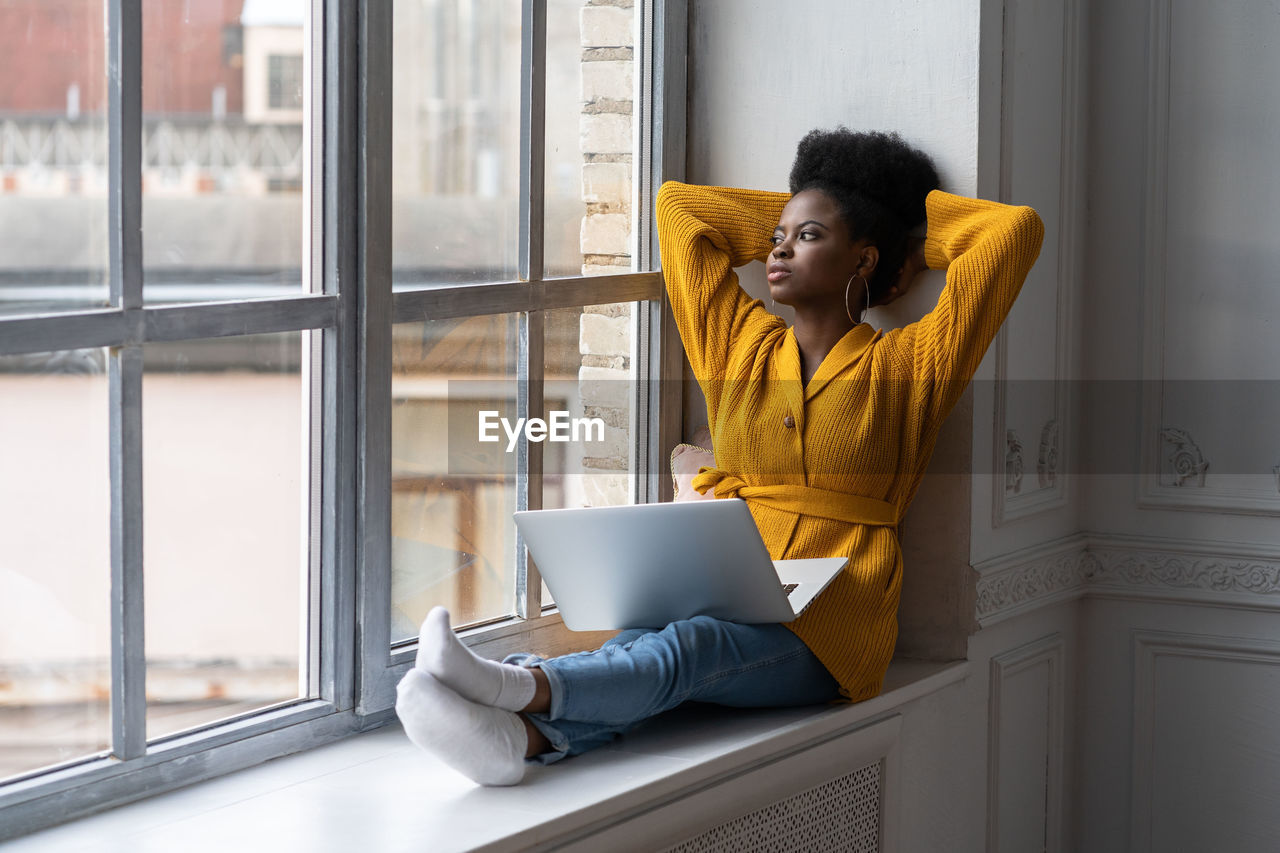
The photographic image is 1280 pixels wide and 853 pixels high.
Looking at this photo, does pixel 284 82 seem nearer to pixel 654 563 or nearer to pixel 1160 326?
pixel 654 563

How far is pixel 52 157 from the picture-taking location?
138 centimetres

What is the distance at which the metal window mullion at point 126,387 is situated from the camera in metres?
1.42

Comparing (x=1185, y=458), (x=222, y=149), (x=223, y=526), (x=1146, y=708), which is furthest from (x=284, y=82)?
(x=1146, y=708)

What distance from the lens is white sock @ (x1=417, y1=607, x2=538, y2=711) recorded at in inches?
56.8

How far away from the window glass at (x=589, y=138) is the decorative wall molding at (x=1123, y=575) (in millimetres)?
819

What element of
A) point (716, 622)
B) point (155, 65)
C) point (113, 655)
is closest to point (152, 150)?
point (155, 65)

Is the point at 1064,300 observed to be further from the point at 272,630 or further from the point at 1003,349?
the point at 272,630

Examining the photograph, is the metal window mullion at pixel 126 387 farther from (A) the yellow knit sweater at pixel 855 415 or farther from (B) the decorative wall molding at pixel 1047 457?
(B) the decorative wall molding at pixel 1047 457

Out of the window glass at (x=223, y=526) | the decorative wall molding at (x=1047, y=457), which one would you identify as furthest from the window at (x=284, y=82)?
the decorative wall molding at (x=1047, y=457)

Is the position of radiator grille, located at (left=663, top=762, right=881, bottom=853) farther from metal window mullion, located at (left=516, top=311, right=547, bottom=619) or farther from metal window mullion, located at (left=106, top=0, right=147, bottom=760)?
metal window mullion, located at (left=106, top=0, right=147, bottom=760)

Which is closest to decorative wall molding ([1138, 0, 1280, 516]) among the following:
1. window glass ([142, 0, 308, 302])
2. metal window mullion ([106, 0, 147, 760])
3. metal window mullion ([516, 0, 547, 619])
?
metal window mullion ([516, 0, 547, 619])

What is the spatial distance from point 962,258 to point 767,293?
1.40 feet

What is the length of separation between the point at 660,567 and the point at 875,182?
2.30 ft

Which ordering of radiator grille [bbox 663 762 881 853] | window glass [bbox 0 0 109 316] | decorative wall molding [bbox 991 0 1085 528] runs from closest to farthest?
window glass [bbox 0 0 109 316], radiator grille [bbox 663 762 881 853], decorative wall molding [bbox 991 0 1085 528]
